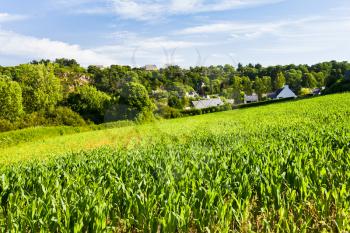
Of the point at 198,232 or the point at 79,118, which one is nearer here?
the point at 198,232

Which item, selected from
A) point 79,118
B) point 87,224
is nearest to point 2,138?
point 79,118

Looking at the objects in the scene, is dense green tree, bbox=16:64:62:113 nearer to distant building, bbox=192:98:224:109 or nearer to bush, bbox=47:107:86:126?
bush, bbox=47:107:86:126

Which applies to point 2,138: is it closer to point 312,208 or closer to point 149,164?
point 149,164

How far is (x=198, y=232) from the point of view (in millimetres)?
5293

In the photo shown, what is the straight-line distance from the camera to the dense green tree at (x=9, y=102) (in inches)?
2703

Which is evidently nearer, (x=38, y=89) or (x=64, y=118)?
(x=64, y=118)

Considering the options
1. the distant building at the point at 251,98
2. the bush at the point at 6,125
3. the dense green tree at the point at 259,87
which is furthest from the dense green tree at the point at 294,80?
the bush at the point at 6,125

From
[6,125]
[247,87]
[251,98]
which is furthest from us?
Result: [247,87]

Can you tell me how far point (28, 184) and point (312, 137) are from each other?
A: 356 inches

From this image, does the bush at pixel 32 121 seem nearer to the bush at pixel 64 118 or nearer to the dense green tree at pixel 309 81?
the bush at pixel 64 118

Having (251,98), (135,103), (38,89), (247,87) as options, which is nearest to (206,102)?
(135,103)

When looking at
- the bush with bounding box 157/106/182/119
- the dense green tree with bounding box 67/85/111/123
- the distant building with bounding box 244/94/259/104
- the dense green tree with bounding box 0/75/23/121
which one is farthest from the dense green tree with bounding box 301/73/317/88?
the dense green tree with bounding box 0/75/23/121

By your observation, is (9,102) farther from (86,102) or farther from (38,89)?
(86,102)

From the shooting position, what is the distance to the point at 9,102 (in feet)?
226
